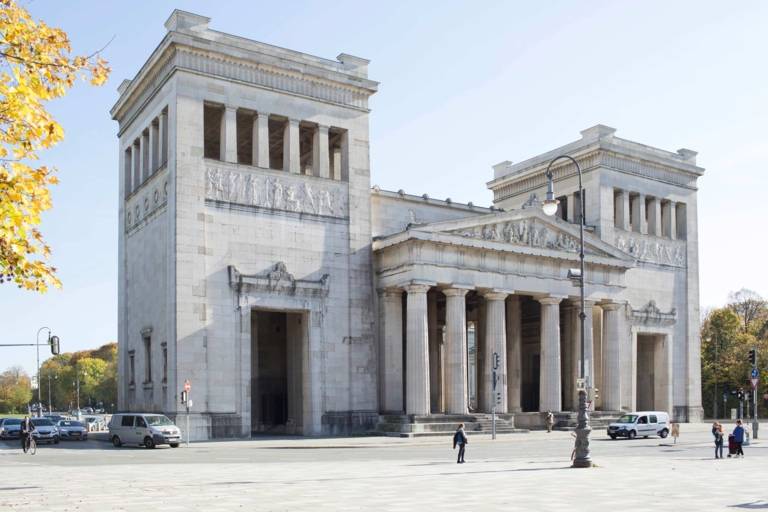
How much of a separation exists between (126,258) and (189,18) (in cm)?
1759

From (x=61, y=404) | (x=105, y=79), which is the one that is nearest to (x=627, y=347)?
(x=105, y=79)

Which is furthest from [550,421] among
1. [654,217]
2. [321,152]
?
[654,217]

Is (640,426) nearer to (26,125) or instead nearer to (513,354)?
(513,354)

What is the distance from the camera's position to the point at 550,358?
62.9 m

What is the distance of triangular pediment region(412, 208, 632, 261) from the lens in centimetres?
5866

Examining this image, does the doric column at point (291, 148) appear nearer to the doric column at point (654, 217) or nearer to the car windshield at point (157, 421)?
the car windshield at point (157, 421)

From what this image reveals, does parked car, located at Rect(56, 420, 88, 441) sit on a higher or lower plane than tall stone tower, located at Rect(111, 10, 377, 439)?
lower

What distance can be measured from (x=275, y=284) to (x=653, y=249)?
1443 inches

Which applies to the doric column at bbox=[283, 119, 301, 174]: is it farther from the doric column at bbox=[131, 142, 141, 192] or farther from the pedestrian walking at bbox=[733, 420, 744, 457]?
the pedestrian walking at bbox=[733, 420, 744, 457]

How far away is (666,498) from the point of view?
69.1 ft

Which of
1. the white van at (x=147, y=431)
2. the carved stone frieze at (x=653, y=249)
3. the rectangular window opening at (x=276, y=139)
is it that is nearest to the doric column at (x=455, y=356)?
the rectangular window opening at (x=276, y=139)

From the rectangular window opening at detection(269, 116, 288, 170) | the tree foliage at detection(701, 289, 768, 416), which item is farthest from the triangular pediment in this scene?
the tree foliage at detection(701, 289, 768, 416)

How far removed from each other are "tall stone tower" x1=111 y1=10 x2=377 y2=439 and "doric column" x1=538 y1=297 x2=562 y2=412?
1308 centimetres

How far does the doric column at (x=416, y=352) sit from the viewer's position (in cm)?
5562
